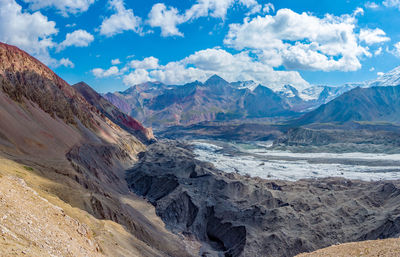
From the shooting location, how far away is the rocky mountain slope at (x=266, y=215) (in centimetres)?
4350

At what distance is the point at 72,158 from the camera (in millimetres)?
66625

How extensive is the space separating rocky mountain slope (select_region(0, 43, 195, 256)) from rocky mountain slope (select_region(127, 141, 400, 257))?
16.4ft

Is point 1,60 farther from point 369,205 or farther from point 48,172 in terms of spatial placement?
point 369,205

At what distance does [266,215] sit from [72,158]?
133 feet

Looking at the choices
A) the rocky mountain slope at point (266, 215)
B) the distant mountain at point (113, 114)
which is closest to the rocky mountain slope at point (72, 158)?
the rocky mountain slope at point (266, 215)

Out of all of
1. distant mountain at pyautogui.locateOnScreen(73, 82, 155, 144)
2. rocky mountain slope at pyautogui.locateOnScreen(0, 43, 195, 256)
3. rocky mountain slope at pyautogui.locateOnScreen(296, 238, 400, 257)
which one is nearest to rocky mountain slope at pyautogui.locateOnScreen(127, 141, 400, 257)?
rocky mountain slope at pyautogui.locateOnScreen(0, 43, 195, 256)

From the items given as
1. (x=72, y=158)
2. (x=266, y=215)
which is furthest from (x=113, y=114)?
(x=266, y=215)

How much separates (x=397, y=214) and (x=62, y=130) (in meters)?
71.2

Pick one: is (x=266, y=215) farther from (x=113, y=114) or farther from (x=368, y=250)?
(x=113, y=114)

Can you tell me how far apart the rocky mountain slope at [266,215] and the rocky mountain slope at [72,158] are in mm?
4997

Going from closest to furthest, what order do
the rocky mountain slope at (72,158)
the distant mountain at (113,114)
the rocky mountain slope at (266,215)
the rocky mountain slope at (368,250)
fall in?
the rocky mountain slope at (368,250) → the rocky mountain slope at (72,158) → the rocky mountain slope at (266,215) → the distant mountain at (113,114)

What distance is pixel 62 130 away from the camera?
8006 centimetres

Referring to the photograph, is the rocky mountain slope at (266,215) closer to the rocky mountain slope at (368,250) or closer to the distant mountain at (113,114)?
the rocky mountain slope at (368,250)

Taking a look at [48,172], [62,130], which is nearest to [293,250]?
[48,172]
